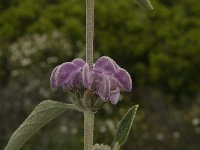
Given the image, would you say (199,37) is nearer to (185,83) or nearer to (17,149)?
(185,83)

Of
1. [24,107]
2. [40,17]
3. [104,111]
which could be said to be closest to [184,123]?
[104,111]

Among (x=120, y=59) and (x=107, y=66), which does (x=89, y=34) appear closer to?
(x=107, y=66)

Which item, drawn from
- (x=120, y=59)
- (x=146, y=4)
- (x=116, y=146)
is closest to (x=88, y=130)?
(x=116, y=146)

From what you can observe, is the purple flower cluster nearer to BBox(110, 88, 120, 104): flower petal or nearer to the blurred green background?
BBox(110, 88, 120, 104): flower petal

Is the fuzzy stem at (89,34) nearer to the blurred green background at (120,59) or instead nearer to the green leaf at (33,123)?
the green leaf at (33,123)

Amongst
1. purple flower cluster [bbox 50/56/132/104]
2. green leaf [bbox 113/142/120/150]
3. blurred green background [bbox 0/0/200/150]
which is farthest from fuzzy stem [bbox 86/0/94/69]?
blurred green background [bbox 0/0/200/150]

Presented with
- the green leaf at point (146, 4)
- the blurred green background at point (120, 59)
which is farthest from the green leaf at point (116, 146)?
the blurred green background at point (120, 59)
